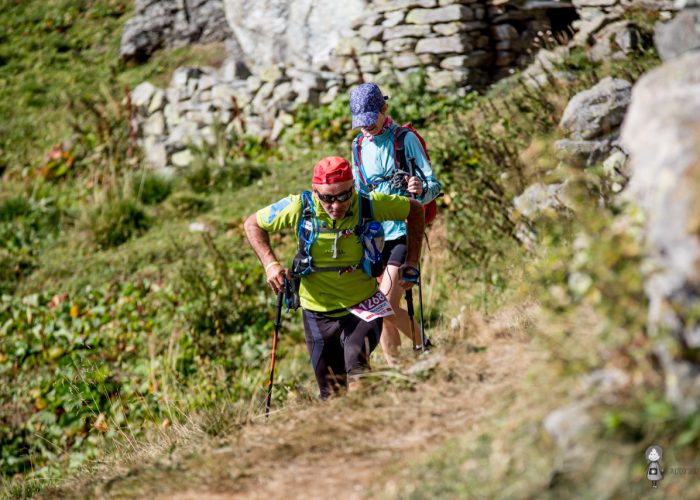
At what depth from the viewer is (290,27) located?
13922 mm

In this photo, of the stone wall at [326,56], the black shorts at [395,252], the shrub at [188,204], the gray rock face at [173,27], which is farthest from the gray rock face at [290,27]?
the black shorts at [395,252]

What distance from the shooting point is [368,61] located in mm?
12375

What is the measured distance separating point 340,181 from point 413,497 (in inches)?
87.6

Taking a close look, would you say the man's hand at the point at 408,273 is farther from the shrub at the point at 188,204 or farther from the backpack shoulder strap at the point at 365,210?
the shrub at the point at 188,204

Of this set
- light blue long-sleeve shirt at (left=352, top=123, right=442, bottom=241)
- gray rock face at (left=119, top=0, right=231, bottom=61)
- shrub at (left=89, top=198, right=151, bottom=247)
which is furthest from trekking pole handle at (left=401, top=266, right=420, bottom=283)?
gray rock face at (left=119, top=0, right=231, bottom=61)

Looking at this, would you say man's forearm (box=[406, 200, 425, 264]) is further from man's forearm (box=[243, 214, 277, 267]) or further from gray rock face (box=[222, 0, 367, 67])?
gray rock face (box=[222, 0, 367, 67])

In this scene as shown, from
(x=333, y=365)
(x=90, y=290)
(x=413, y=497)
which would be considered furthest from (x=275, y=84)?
(x=413, y=497)

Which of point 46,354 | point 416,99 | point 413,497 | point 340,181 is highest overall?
point 340,181

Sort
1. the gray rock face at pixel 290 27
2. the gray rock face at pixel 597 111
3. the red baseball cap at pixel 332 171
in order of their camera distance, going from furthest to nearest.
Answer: the gray rock face at pixel 290 27 → the gray rock face at pixel 597 111 → the red baseball cap at pixel 332 171

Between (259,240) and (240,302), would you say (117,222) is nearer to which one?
(240,302)

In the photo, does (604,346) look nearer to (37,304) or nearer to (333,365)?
(333,365)

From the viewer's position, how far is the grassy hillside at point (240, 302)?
128 inches

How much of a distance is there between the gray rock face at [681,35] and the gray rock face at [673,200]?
1.94 feet

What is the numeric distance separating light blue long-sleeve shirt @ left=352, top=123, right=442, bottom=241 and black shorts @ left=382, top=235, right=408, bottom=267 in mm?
35
